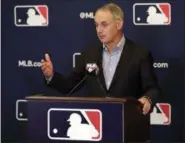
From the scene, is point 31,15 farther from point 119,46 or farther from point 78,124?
point 78,124

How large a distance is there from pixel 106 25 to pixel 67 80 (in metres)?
0.41

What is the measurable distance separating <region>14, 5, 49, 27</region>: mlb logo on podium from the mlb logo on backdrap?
1.41 m

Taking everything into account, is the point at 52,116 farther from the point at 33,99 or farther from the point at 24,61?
the point at 24,61

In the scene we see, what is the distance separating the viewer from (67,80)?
2740 mm

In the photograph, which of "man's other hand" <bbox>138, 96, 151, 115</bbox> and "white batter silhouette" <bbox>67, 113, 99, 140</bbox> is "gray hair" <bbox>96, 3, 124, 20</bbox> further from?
"white batter silhouette" <bbox>67, 113, 99, 140</bbox>

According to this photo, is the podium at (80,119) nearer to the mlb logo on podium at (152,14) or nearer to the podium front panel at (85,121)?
the podium front panel at (85,121)

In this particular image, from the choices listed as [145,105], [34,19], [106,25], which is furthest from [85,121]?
[34,19]

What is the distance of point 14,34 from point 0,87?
0.43 m

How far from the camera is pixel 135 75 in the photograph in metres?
2.66

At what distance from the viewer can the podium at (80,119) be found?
6.61 feet

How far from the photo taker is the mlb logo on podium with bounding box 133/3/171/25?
3100 mm

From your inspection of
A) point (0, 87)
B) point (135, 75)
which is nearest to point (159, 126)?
Answer: point (135, 75)

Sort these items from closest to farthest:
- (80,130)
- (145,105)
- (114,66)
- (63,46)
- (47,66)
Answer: (80,130), (145,105), (47,66), (114,66), (63,46)

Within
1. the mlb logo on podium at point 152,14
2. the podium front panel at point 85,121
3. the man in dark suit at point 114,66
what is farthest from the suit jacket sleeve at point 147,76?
the podium front panel at point 85,121
